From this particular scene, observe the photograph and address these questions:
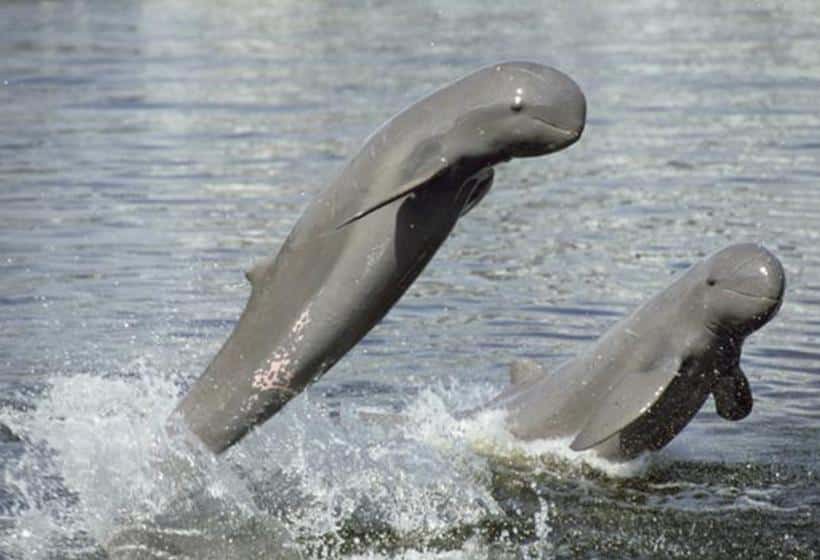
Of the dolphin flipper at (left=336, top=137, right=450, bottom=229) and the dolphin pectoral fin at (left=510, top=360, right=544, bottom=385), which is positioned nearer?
the dolphin flipper at (left=336, top=137, right=450, bottom=229)

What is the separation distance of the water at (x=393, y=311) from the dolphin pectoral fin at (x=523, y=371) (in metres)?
0.42

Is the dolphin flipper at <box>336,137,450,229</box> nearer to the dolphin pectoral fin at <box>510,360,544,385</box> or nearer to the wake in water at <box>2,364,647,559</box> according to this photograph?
the wake in water at <box>2,364,647,559</box>

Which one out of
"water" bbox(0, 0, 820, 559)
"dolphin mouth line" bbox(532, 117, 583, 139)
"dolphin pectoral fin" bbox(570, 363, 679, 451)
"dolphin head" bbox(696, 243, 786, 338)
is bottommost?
"water" bbox(0, 0, 820, 559)

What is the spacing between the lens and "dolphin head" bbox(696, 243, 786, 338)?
11.0 meters

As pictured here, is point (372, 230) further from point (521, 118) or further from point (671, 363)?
point (671, 363)

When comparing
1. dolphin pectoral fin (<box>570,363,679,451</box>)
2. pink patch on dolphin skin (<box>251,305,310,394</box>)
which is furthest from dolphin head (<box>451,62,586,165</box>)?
dolphin pectoral fin (<box>570,363,679,451</box>)

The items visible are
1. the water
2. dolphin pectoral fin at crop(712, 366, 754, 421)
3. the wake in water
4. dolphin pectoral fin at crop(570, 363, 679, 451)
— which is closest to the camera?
the wake in water

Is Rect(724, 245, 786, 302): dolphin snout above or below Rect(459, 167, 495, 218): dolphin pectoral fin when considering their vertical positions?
below

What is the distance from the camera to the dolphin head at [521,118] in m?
9.40

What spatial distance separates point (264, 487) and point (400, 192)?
223cm

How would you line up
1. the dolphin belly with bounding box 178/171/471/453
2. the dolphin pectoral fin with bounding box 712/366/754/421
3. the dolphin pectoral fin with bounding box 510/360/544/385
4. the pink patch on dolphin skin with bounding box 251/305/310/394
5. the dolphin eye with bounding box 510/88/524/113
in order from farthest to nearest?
the dolphin pectoral fin with bounding box 510/360/544/385
the dolphin pectoral fin with bounding box 712/366/754/421
the pink patch on dolphin skin with bounding box 251/305/310/394
the dolphin belly with bounding box 178/171/471/453
the dolphin eye with bounding box 510/88/524/113

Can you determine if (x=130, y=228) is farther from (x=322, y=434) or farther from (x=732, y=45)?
(x=732, y=45)

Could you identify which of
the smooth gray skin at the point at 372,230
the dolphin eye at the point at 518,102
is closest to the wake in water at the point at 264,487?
the smooth gray skin at the point at 372,230

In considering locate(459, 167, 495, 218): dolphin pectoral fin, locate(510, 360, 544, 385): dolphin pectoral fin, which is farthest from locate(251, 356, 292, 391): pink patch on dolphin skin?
locate(510, 360, 544, 385): dolphin pectoral fin
